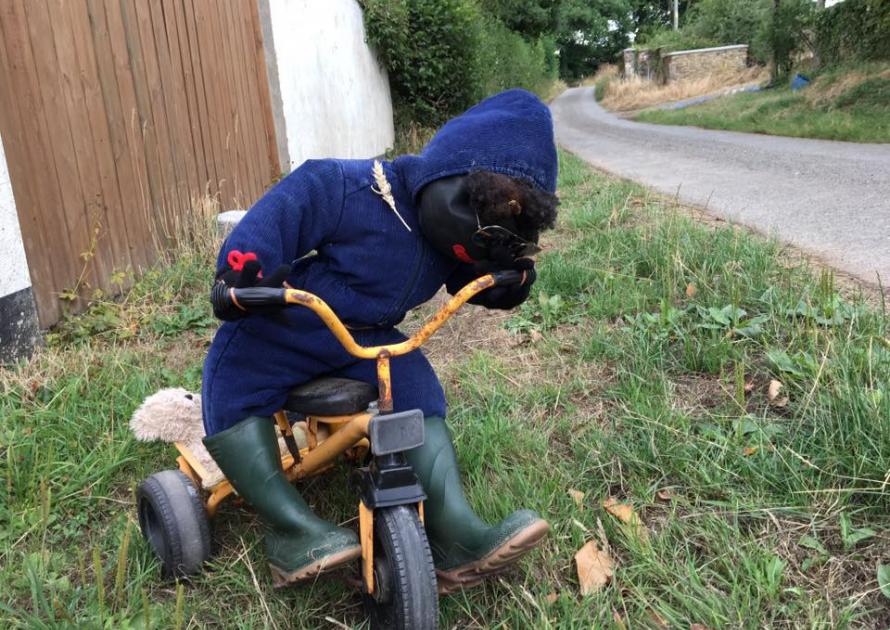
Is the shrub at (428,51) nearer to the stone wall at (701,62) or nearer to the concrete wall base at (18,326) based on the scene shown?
the concrete wall base at (18,326)

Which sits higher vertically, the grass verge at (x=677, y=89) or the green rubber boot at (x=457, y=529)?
the grass verge at (x=677, y=89)

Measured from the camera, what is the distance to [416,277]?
2053 mm

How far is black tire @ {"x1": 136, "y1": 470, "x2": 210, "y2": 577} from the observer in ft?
6.39

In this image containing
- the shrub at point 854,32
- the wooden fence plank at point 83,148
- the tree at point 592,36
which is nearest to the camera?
the wooden fence plank at point 83,148

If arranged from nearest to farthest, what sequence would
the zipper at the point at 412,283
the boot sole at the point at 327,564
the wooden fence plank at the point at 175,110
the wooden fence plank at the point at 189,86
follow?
the boot sole at the point at 327,564, the zipper at the point at 412,283, the wooden fence plank at the point at 175,110, the wooden fence plank at the point at 189,86

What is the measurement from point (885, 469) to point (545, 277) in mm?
2082

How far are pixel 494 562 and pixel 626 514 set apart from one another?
49cm

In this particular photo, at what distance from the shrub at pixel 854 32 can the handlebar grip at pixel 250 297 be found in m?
15.3

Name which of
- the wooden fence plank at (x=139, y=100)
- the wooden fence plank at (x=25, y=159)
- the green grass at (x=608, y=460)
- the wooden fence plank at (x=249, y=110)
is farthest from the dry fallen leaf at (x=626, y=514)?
the wooden fence plank at (x=249, y=110)

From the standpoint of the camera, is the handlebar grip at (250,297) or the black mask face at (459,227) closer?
the handlebar grip at (250,297)

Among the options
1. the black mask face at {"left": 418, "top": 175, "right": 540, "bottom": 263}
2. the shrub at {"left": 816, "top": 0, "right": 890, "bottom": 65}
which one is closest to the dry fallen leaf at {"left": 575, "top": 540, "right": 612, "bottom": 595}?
the black mask face at {"left": 418, "top": 175, "right": 540, "bottom": 263}

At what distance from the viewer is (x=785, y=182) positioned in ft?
21.5

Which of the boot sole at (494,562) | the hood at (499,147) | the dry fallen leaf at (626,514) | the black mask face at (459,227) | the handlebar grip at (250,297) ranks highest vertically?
the hood at (499,147)

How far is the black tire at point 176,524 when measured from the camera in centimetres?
195
